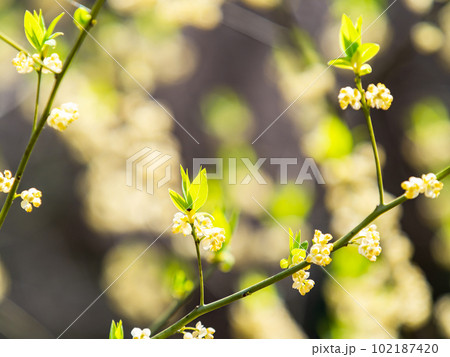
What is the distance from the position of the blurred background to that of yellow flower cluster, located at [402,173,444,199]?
1.64ft

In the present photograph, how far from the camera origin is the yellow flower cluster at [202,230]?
0.31m

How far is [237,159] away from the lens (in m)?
1.06

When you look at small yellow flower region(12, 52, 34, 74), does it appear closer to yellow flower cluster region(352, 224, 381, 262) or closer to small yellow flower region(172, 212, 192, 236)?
small yellow flower region(172, 212, 192, 236)

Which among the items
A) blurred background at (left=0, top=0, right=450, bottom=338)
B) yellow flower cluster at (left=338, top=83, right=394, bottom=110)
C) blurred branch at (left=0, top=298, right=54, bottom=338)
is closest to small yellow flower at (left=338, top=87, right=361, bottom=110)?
yellow flower cluster at (left=338, top=83, right=394, bottom=110)

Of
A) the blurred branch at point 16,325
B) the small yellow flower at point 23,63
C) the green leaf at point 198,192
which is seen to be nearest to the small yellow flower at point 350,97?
the green leaf at point 198,192

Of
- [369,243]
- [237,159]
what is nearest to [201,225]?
[369,243]

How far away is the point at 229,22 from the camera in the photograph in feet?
3.92

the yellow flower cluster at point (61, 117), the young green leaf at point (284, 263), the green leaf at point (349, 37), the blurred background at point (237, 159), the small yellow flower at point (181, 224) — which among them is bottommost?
the young green leaf at point (284, 263)

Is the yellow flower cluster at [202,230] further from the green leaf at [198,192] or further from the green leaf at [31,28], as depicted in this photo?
the green leaf at [31,28]

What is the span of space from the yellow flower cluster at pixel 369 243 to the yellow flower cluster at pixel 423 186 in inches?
1.5

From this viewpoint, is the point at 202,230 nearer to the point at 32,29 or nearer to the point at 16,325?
the point at 32,29

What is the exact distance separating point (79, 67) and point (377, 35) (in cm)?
76
